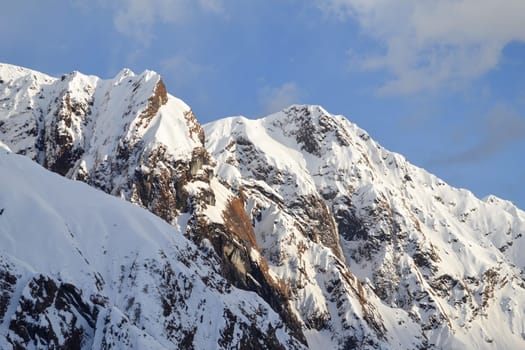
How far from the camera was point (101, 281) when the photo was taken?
512 feet

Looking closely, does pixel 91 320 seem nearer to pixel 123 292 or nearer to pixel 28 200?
pixel 123 292

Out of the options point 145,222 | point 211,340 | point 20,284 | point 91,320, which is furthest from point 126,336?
point 145,222

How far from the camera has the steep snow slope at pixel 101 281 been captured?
136m

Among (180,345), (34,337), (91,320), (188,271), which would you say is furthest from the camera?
(188,271)

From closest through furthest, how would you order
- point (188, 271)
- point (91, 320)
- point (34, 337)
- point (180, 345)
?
point (34, 337)
point (91, 320)
point (180, 345)
point (188, 271)

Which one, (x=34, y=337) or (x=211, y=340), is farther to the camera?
(x=211, y=340)

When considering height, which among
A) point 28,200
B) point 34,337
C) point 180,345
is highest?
point 28,200

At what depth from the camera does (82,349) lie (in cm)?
13638

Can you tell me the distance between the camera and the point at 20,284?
13575 cm

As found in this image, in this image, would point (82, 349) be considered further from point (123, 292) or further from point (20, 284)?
point (123, 292)

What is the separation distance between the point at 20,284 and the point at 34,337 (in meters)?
8.40

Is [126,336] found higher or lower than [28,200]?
lower

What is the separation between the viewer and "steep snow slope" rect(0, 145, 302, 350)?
136m

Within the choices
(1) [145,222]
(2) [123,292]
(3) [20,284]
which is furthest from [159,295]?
(3) [20,284]
